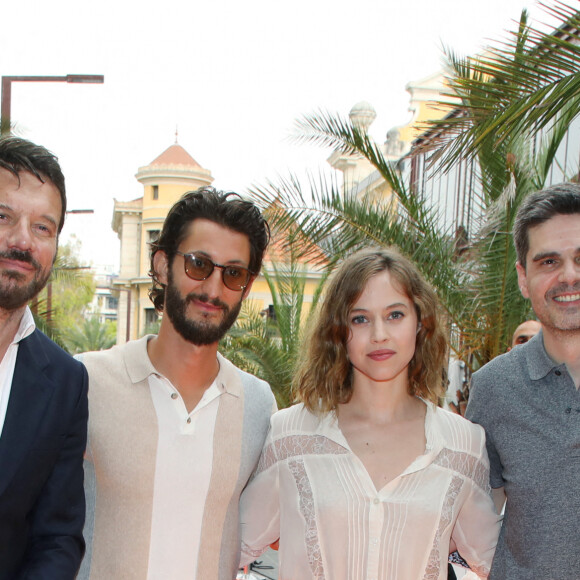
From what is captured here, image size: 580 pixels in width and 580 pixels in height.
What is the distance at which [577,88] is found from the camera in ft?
14.3

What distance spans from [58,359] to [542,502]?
77.8 inches

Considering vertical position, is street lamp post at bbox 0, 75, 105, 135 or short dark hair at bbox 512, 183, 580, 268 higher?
street lamp post at bbox 0, 75, 105, 135

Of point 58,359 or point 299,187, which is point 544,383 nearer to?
point 58,359

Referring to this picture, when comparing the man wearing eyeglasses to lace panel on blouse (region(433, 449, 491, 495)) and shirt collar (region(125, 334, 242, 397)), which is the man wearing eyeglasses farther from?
lace panel on blouse (region(433, 449, 491, 495))

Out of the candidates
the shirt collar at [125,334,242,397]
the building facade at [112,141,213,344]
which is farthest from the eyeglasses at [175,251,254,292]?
the building facade at [112,141,213,344]

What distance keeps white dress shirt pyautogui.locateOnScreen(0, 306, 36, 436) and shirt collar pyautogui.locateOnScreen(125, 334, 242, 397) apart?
62 cm

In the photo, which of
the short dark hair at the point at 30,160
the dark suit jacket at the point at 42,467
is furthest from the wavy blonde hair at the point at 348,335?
the short dark hair at the point at 30,160

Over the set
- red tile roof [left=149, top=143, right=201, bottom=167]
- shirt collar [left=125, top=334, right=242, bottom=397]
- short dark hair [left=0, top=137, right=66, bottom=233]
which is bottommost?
shirt collar [left=125, top=334, right=242, bottom=397]

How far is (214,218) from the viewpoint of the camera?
141 inches

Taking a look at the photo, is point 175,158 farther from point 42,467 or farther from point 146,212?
point 42,467

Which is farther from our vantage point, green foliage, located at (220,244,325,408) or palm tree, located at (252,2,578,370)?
green foliage, located at (220,244,325,408)

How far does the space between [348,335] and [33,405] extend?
56.5 inches

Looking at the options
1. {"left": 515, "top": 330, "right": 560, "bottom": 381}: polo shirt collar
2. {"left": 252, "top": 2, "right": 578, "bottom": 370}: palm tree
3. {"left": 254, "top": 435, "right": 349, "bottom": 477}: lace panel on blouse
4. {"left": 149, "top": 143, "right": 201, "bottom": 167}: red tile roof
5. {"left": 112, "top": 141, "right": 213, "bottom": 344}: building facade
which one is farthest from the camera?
{"left": 149, "top": 143, "right": 201, "bottom": 167}: red tile roof

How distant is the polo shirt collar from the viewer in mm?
3131
